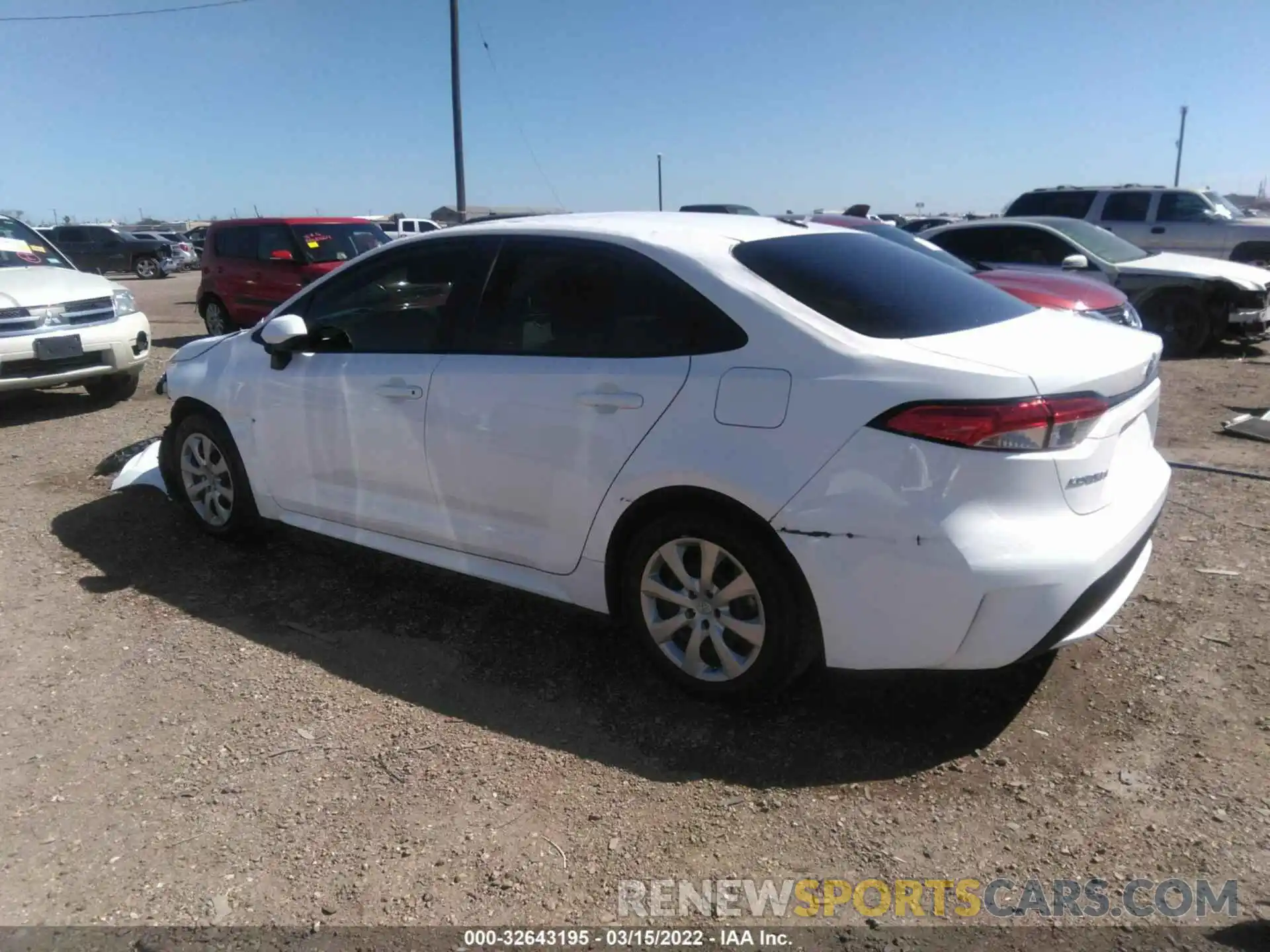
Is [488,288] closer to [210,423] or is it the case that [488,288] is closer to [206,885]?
[210,423]

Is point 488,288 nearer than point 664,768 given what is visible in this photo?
No

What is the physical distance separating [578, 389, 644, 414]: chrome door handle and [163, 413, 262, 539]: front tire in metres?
2.20

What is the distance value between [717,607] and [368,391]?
183 cm

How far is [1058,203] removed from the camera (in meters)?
14.8

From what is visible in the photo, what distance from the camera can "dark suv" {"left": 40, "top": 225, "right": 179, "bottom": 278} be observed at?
31.8m

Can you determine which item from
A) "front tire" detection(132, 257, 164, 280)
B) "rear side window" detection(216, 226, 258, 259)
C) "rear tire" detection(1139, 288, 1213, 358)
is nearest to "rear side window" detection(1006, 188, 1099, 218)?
"rear tire" detection(1139, 288, 1213, 358)

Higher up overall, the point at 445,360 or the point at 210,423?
the point at 445,360

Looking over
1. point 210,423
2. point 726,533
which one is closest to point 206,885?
Result: point 726,533

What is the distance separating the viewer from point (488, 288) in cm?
387

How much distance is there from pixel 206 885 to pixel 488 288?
2.32m

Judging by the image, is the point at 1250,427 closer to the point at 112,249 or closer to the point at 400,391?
the point at 400,391

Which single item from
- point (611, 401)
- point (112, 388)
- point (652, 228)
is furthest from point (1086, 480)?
point (112, 388)

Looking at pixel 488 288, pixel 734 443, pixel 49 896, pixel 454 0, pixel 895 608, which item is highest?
pixel 454 0

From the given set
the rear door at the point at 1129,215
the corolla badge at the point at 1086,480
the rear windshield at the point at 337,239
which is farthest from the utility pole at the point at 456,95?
the corolla badge at the point at 1086,480
